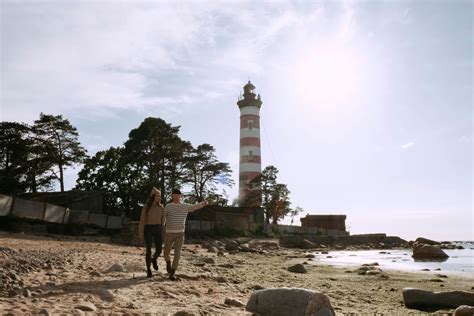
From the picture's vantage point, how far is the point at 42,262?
294 inches

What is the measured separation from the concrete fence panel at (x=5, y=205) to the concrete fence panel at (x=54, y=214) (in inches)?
90.7

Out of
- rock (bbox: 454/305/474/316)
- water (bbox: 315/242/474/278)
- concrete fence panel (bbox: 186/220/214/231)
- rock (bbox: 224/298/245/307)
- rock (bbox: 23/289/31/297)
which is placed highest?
concrete fence panel (bbox: 186/220/214/231)

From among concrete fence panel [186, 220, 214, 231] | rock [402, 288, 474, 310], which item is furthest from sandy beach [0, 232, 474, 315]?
concrete fence panel [186, 220, 214, 231]

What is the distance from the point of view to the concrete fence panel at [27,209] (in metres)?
19.6

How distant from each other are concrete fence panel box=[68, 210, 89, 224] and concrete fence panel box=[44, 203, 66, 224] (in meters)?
0.79

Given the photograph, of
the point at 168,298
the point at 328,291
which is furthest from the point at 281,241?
the point at 168,298

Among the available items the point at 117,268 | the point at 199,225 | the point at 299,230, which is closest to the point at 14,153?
the point at 199,225

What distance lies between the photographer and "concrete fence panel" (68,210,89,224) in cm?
2372

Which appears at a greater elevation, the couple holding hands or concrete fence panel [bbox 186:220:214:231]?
the couple holding hands

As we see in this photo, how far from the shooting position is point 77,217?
947 inches

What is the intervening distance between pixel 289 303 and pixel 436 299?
3.67 m

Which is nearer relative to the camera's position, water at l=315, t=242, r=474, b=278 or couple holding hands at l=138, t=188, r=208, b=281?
couple holding hands at l=138, t=188, r=208, b=281

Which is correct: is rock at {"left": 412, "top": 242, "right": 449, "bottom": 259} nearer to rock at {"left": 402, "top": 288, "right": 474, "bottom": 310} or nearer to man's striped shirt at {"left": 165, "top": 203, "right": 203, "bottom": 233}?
rock at {"left": 402, "top": 288, "right": 474, "bottom": 310}

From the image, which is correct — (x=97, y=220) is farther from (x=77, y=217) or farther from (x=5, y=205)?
(x=5, y=205)
